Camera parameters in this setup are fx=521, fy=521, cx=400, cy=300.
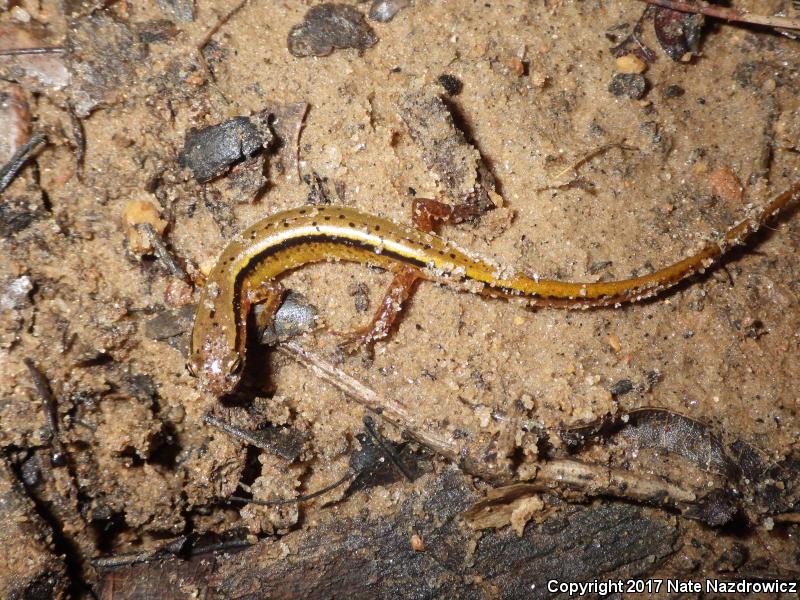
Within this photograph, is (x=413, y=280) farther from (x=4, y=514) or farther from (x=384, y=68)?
(x=4, y=514)

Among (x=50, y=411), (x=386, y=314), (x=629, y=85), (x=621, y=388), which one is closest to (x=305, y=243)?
(x=386, y=314)

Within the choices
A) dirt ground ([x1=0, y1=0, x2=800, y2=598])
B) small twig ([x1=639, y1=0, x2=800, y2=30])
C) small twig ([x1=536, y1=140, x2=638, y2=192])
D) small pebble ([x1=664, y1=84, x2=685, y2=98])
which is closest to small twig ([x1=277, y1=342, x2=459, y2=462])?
dirt ground ([x1=0, y1=0, x2=800, y2=598])

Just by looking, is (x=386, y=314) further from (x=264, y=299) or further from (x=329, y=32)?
(x=329, y=32)

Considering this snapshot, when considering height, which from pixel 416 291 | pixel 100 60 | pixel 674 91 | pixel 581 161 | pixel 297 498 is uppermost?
pixel 100 60

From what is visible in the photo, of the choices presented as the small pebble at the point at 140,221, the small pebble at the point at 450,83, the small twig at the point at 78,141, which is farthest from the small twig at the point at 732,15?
the small twig at the point at 78,141

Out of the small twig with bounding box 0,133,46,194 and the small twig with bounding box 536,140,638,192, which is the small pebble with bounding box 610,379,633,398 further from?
the small twig with bounding box 0,133,46,194

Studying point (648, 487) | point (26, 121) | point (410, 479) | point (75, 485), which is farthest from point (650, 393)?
point (26, 121)

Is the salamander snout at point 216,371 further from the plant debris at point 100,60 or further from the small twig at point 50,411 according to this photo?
the plant debris at point 100,60
